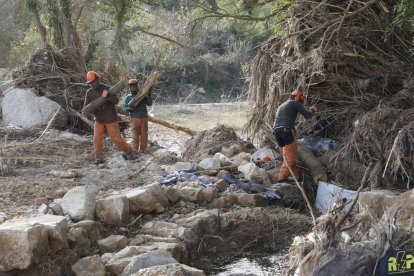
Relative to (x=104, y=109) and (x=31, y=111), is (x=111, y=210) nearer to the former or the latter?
(x=104, y=109)

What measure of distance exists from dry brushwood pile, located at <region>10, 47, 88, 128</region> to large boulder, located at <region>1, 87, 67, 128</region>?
27 cm

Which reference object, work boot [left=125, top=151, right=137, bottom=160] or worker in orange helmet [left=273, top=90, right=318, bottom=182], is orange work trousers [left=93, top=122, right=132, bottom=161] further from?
worker in orange helmet [left=273, top=90, right=318, bottom=182]

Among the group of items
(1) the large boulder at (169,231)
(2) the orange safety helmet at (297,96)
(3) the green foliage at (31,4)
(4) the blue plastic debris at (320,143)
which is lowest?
(1) the large boulder at (169,231)

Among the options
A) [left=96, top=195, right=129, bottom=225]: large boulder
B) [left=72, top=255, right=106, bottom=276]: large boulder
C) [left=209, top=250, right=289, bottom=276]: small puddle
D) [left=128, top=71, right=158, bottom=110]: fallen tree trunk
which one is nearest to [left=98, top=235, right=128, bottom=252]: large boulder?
[left=96, top=195, right=129, bottom=225]: large boulder

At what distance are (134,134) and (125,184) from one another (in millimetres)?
2245

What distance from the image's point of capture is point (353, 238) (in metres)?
3.72

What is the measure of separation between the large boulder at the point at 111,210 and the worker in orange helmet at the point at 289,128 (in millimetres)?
3154

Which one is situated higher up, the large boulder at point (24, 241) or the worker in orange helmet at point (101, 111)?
the worker in orange helmet at point (101, 111)

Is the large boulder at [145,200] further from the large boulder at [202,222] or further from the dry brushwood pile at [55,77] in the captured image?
Result: the dry brushwood pile at [55,77]

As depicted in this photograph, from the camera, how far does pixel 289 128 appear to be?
29.3 feet

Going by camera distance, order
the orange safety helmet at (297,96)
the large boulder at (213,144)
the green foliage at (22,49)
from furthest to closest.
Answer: the green foliage at (22,49) → the large boulder at (213,144) → the orange safety helmet at (297,96)

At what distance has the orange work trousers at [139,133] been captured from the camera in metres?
10.3

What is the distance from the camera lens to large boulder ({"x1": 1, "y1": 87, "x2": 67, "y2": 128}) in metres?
11.9

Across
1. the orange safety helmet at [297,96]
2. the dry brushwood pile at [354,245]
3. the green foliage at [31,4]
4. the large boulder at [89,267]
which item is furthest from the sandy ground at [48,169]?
the green foliage at [31,4]
